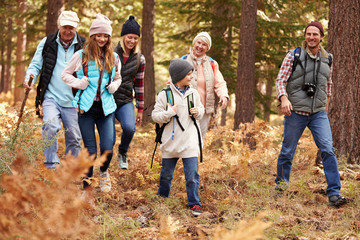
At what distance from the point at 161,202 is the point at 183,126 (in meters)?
1.10

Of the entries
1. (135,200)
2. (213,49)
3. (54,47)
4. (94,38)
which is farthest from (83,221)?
(213,49)

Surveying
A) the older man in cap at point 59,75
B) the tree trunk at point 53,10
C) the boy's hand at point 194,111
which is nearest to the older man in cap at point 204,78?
the boy's hand at point 194,111

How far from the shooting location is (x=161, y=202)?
5691 millimetres

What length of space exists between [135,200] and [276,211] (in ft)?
6.28

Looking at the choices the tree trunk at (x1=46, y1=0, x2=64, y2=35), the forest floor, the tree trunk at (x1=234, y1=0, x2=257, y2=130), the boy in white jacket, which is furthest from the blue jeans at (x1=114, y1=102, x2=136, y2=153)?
the tree trunk at (x1=46, y1=0, x2=64, y2=35)

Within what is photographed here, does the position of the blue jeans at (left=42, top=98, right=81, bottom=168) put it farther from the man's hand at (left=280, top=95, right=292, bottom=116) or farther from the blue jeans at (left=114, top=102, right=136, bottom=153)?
the man's hand at (left=280, top=95, right=292, bottom=116)

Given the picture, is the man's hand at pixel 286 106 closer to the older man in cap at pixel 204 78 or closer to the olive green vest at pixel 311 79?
the olive green vest at pixel 311 79

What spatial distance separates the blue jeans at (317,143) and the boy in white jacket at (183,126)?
146cm

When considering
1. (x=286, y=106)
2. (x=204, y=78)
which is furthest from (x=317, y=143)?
(x=204, y=78)

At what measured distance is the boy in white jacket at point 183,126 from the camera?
5.44m

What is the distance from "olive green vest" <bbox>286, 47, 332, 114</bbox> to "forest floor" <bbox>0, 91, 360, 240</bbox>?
1.28 meters

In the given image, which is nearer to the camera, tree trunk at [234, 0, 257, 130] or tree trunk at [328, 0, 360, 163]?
tree trunk at [328, 0, 360, 163]

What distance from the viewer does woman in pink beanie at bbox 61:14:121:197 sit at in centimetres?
560

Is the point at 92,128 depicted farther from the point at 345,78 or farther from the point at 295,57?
the point at 345,78
